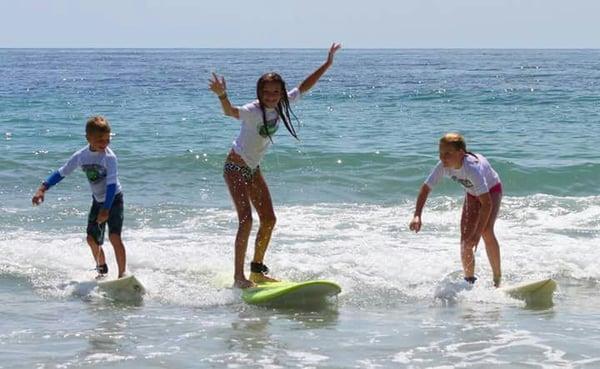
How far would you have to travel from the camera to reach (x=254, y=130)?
28.5ft

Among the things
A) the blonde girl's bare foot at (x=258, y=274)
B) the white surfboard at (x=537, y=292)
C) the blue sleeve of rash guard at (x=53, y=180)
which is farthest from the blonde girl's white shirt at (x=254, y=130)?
the white surfboard at (x=537, y=292)

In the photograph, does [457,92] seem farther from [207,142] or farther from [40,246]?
[40,246]

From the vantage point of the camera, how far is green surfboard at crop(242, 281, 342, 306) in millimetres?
8516

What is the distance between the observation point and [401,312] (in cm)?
843

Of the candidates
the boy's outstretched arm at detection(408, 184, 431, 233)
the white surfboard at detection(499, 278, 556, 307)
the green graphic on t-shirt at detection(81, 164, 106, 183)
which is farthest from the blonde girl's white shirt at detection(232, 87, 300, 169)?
the white surfboard at detection(499, 278, 556, 307)

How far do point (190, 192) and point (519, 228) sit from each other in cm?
505

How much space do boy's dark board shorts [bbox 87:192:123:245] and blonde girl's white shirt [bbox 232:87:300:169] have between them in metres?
1.16

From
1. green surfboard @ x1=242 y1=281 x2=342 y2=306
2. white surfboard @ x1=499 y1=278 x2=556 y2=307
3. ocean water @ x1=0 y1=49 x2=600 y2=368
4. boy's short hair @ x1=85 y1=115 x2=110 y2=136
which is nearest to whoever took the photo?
ocean water @ x1=0 y1=49 x2=600 y2=368

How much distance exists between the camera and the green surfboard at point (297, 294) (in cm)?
852

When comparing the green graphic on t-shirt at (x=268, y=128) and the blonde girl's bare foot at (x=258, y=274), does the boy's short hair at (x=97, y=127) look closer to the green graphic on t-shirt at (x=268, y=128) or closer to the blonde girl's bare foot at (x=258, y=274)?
the green graphic on t-shirt at (x=268, y=128)

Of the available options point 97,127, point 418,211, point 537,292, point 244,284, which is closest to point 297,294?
point 244,284

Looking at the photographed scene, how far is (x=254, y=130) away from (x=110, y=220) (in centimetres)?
151

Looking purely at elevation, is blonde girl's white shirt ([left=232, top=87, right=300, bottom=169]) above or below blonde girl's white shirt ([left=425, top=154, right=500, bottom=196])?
above

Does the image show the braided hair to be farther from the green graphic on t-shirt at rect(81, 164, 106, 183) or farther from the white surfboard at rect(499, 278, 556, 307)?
the white surfboard at rect(499, 278, 556, 307)
